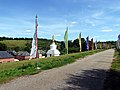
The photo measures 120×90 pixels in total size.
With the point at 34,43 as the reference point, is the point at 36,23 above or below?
above

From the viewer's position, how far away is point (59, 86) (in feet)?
39.9

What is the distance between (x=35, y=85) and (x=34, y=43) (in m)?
8.55

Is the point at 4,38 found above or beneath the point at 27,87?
above

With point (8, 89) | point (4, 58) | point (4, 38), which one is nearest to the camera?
point (8, 89)

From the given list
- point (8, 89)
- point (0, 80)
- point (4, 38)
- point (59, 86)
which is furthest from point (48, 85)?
point (4, 38)

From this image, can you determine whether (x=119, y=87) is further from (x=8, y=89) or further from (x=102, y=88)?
(x=8, y=89)

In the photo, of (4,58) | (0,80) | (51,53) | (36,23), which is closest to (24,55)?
(4,58)

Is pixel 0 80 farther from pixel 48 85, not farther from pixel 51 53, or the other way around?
pixel 51 53

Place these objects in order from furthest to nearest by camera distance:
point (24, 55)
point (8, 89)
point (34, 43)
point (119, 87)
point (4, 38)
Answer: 1. point (4, 38)
2. point (24, 55)
3. point (34, 43)
4. point (119, 87)
5. point (8, 89)

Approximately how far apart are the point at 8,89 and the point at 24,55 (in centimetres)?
9305

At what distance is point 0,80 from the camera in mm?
13938

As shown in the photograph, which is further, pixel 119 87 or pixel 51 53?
pixel 51 53

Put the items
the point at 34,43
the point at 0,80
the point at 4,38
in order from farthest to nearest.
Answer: the point at 4,38
the point at 34,43
the point at 0,80

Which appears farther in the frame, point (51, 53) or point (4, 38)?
point (4, 38)
